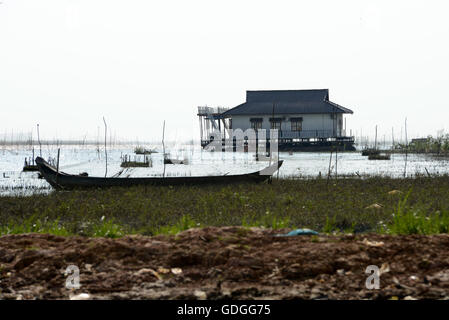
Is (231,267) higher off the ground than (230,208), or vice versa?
(231,267)

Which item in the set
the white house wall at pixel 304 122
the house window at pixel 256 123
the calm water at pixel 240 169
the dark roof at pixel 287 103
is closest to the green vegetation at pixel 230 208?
the calm water at pixel 240 169

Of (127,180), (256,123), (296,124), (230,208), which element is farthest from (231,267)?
(296,124)

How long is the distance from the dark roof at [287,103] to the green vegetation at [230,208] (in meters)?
27.8

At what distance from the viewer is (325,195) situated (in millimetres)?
14281

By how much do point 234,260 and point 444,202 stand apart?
922cm

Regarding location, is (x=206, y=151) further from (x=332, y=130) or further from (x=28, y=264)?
(x=28, y=264)

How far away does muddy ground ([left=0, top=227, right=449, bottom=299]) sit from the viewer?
420 centimetres

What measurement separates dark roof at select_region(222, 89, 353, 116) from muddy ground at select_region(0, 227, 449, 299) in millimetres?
39651

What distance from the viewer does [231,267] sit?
4.59m

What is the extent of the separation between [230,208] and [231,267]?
7080 mm

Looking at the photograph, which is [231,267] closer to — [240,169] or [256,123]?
[240,169]

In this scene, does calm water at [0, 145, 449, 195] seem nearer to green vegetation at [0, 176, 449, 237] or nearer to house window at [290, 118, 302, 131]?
house window at [290, 118, 302, 131]

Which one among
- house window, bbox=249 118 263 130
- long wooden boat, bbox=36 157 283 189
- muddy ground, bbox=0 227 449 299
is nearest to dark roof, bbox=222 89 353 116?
house window, bbox=249 118 263 130
